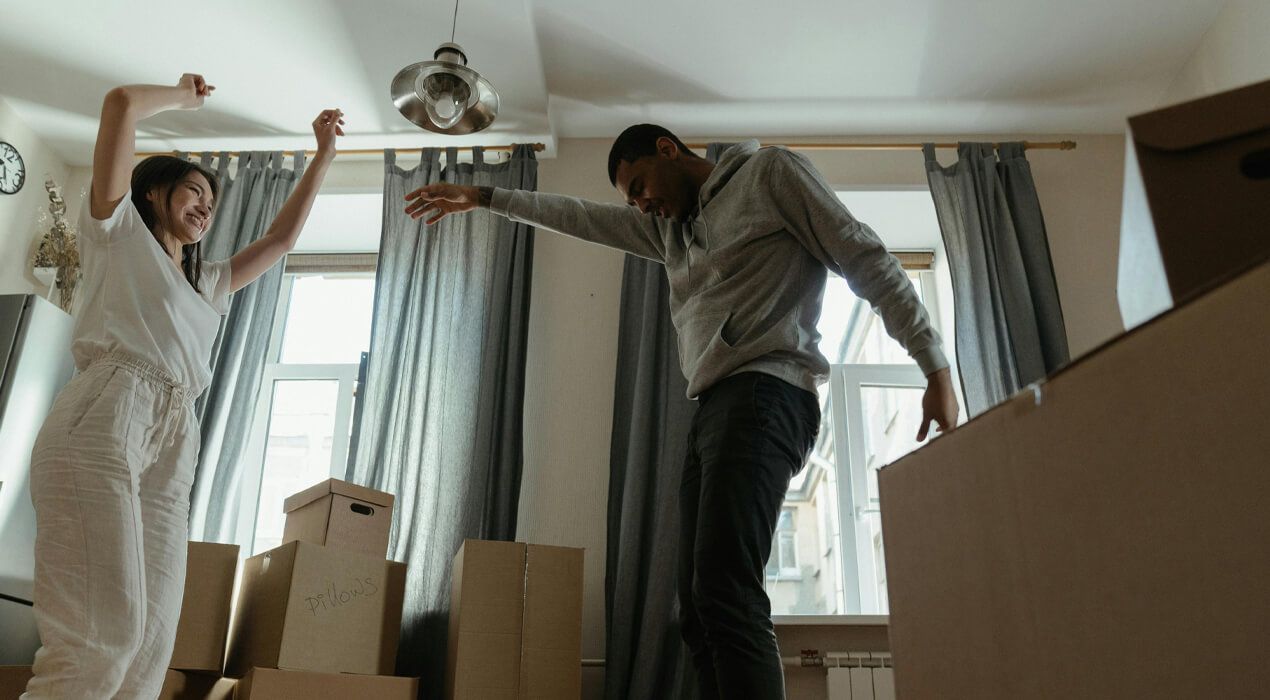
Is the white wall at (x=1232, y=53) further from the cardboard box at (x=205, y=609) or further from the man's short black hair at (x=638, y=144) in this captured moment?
the cardboard box at (x=205, y=609)

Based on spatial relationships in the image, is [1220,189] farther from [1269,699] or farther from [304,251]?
[304,251]

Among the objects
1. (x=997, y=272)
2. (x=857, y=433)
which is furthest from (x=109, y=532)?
(x=997, y=272)

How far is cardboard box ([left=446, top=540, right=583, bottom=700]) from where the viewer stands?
8.23 ft

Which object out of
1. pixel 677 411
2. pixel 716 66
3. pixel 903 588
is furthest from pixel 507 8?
pixel 903 588

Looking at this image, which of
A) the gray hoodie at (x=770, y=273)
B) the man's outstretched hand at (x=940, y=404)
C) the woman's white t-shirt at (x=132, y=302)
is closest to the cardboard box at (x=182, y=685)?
the woman's white t-shirt at (x=132, y=302)

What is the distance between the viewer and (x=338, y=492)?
2.73m

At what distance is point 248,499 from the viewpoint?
11.6ft

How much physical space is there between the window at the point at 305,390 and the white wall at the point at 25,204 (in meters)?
0.87

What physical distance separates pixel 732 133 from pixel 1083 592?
339 centimetres

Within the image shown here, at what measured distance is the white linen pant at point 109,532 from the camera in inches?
54.2

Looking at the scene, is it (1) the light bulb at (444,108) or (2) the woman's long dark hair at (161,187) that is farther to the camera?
(1) the light bulb at (444,108)

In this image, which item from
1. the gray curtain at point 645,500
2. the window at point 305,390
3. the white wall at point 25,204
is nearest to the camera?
the gray curtain at point 645,500

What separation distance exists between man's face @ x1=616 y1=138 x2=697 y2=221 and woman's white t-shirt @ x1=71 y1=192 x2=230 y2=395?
0.86 meters

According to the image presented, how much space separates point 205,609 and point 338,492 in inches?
17.5
